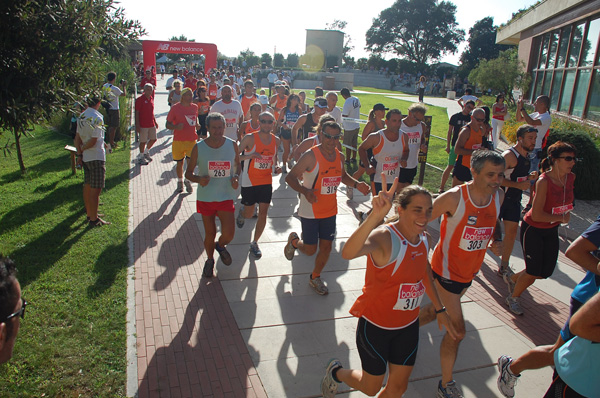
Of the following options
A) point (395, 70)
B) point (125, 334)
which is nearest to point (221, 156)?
point (125, 334)

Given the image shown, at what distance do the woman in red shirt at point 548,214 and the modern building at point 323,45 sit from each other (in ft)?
250

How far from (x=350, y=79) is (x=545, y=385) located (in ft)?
161

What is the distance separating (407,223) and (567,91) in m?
18.4

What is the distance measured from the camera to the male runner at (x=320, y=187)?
528 cm

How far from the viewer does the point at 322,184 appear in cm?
533

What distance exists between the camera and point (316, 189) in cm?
535

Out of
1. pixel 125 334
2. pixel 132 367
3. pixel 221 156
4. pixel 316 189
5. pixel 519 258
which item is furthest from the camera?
pixel 519 258

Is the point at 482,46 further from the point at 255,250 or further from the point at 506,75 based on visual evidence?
the point at 255,250

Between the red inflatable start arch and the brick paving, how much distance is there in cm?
2646

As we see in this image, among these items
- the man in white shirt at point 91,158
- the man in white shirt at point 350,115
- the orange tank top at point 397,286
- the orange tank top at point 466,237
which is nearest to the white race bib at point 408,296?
the orange tank top at point 397,286

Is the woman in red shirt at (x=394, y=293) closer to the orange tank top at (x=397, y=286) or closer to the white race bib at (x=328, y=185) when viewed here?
the orange tank top at (x=397, y=286)

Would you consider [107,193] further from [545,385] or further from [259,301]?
[545,385]

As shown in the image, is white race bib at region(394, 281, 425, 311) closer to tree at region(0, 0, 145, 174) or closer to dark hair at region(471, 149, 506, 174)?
dark hair at region(471, 149, 506, 174)

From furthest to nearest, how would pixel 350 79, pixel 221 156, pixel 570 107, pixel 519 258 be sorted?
pixel 350 79, pixel 570 107, pixel 519 258, pixel 221 156
